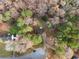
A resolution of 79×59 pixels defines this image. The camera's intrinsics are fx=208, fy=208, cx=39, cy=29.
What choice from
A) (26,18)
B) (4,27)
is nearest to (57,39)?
(26,18)

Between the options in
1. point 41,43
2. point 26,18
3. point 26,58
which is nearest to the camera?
point 26,18

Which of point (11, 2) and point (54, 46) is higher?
point (11, 2)

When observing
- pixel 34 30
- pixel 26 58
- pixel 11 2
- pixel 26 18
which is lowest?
pixel 26 58

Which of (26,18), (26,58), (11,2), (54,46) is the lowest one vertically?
(26,58)

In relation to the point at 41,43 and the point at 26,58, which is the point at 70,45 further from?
the point at 26,58

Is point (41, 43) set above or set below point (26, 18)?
below

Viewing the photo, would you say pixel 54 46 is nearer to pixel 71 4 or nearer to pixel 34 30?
pixel 34 30

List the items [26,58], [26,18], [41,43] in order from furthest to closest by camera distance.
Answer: [26,58] → [41,43] → [26,18]

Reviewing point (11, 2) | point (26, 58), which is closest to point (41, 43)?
point (11, 2)

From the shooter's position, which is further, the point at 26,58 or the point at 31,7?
the point at 26,58
